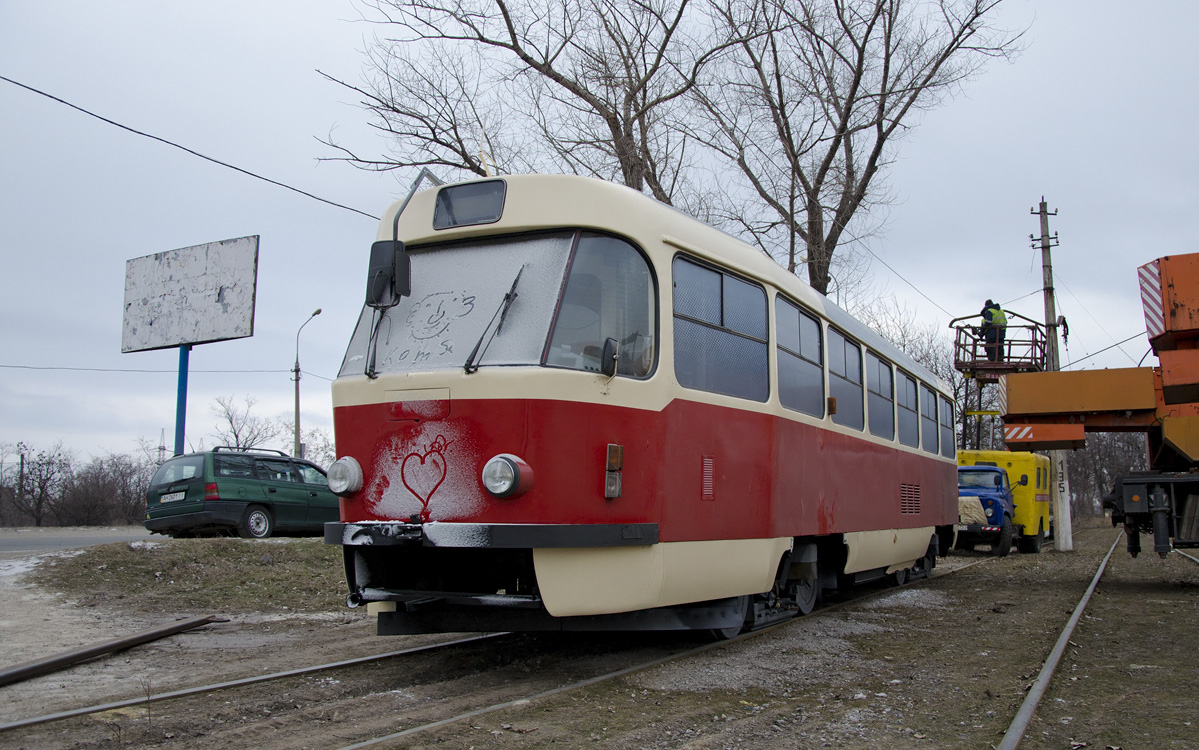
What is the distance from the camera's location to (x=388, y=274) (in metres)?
5.85

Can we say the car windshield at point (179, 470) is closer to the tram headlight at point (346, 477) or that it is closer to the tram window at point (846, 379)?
the tram headlight at point (346, 477)

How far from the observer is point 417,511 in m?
5.40

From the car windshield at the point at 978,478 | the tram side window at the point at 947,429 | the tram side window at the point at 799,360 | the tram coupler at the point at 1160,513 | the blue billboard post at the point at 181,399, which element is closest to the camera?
the tram side window at the point at 799,360

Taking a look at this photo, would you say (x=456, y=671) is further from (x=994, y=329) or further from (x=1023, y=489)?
(x=994, y=329)

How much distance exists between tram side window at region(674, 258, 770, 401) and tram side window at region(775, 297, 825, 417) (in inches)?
12.9

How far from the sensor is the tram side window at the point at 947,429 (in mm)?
13875

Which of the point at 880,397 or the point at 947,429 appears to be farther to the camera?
the point at 947,429

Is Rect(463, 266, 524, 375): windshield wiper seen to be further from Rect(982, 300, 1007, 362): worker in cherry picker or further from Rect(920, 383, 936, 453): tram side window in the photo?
Rect(982, 300, 1007, 362): worker in cherry picker

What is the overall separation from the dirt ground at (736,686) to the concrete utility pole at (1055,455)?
42.2ft

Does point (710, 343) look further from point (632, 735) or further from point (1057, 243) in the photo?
point (1057, 243)

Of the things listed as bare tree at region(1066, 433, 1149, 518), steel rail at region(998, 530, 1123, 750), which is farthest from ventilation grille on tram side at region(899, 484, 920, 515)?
bare tree at region(1066, 433, 1149, 518)

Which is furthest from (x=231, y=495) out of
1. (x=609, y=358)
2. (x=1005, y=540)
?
(x=1005, y=540)

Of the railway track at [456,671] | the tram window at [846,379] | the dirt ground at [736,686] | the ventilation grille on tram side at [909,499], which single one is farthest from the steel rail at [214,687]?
the ventilation grille on tram side at [909,499]

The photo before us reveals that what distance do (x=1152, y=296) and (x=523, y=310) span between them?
893cm
